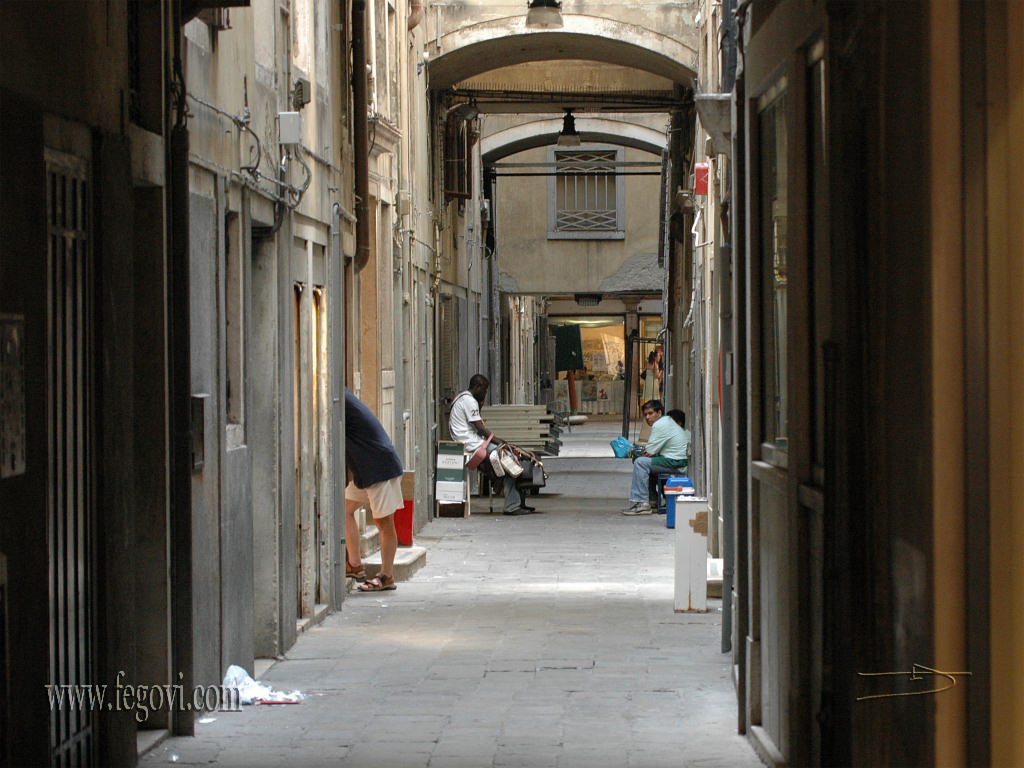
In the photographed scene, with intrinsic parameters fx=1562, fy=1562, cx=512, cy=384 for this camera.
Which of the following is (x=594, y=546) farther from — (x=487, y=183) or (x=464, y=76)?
(x=487, y=183)

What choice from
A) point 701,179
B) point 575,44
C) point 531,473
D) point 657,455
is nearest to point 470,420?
point 531,473

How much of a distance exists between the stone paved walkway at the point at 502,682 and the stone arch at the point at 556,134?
56.2ft

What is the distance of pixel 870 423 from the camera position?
479cm

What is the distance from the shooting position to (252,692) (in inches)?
322

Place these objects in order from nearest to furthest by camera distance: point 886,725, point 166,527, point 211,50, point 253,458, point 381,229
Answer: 1. point 886,725
2. point 166,527
3. point 211,50
4. point 253,458
5. point 381,229

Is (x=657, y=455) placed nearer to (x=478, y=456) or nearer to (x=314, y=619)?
(x=478, y=456)

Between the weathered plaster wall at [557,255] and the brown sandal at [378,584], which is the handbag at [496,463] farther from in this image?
the weathered plaster wall at [557,255]

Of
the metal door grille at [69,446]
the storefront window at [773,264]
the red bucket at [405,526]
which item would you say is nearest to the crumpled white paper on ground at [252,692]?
the metal door grille at [69,446]

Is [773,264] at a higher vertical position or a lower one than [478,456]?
higher

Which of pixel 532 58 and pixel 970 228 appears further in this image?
pixel 532 58

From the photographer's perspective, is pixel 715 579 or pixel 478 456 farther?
pixel 478 456

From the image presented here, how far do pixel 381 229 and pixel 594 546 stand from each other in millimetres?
3989

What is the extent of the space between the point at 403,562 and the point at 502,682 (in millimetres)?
4941

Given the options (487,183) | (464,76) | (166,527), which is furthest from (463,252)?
(166,527)
